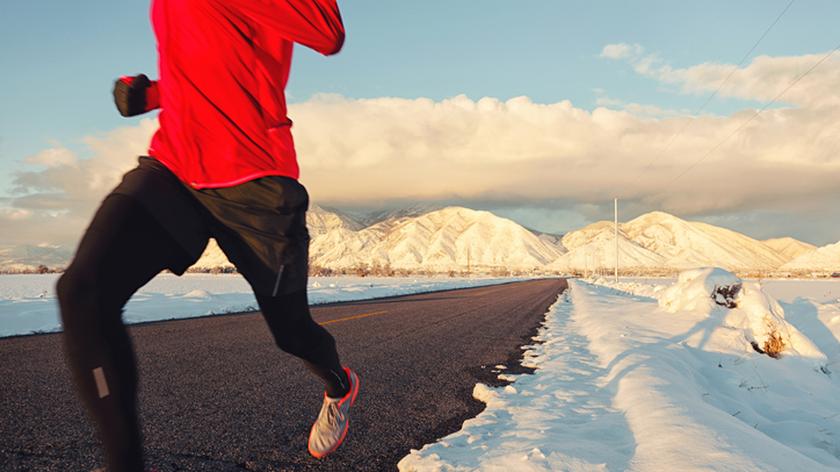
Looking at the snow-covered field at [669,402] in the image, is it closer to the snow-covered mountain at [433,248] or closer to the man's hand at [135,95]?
the man's hand at [135,95]

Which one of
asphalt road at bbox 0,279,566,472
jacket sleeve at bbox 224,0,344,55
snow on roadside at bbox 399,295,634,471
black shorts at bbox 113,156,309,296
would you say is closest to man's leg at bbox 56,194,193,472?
black shorts at bbox 113,156,309,296

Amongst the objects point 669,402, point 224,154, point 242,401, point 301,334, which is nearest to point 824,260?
point 669,402

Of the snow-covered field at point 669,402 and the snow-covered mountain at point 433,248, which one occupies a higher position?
the snow-covered mountain at point 433,248

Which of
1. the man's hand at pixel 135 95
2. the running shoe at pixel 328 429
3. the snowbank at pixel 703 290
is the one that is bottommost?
the running shoe at pixel 328 429

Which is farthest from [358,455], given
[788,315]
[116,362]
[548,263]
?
[548,263]

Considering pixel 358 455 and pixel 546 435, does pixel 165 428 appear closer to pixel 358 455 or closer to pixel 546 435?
pixel 358 455

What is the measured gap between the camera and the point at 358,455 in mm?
2512

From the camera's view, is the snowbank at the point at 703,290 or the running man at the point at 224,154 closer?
the running man at the point at 224,154

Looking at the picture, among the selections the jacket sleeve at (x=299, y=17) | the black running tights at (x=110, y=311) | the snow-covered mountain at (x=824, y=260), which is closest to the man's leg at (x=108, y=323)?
the black running tights at (x=110, y=311)

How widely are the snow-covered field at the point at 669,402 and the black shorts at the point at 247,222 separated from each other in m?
1.22

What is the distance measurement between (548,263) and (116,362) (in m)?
196

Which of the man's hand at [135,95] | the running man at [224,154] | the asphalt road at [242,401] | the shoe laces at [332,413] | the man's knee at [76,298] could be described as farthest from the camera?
the asphalt road at [242,401]

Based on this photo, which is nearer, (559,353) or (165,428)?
(165,428)

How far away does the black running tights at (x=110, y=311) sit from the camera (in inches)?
55.1
